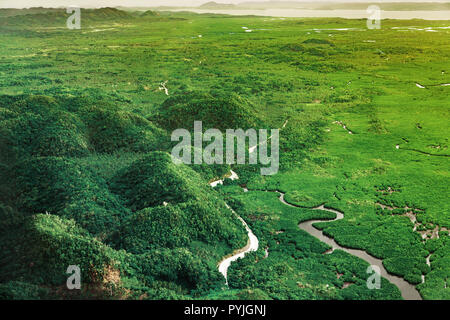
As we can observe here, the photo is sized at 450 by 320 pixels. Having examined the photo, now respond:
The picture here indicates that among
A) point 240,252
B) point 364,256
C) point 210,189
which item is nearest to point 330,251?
point 364,256

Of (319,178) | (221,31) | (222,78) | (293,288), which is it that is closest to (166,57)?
(222,78)

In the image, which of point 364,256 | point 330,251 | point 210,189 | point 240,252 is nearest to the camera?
point 364,256

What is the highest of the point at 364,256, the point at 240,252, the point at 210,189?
the point at 210,189

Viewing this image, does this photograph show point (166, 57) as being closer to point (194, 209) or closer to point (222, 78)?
point (222, 78)

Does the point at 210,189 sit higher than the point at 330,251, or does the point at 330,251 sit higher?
the point at 210,189

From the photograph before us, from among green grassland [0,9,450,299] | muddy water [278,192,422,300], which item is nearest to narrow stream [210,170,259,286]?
green grassland [0,9,450,299]

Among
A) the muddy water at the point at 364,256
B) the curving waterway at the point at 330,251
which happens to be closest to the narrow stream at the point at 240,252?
the curving waterway at the point at 330,251

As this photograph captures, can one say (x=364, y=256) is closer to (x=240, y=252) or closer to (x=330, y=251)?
(x=330, y=251)

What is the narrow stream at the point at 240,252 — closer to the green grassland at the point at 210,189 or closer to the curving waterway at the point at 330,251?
the curving waterway at the point at 330,251
